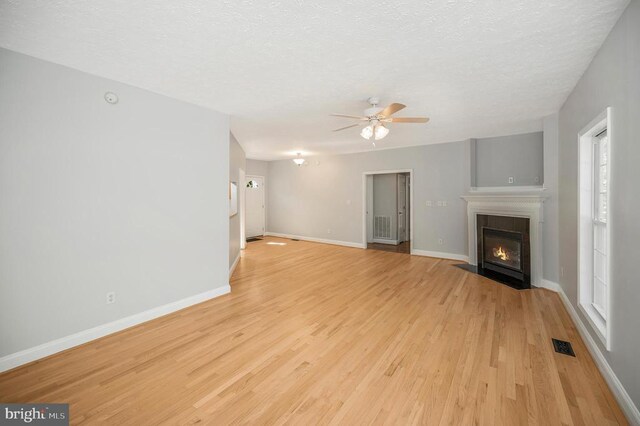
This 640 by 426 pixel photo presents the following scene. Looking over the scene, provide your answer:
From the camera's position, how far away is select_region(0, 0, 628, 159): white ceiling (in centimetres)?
170

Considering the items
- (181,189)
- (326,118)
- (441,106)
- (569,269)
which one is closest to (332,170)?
(326,118)

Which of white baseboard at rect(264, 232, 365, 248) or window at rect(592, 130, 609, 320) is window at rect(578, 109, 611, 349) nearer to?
window at rect(592, 130, 609, 320)

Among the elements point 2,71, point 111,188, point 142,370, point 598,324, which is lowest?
point 142,370

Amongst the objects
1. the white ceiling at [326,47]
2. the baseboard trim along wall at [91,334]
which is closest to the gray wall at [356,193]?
the white ceiling at [326,47]

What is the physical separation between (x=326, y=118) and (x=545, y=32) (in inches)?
103

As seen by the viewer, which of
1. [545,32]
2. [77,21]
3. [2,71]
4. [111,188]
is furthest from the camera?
[111,188]

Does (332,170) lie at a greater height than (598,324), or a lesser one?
greater

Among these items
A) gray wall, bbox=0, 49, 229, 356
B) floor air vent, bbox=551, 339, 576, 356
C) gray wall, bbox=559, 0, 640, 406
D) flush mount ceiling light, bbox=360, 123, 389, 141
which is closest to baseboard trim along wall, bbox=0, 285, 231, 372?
gray wall, bbox=0, 49, 229, 356

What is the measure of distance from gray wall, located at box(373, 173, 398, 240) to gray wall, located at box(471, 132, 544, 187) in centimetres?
257

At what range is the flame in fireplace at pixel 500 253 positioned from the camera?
468 centimetres

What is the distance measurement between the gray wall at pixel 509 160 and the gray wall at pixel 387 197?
101 inches

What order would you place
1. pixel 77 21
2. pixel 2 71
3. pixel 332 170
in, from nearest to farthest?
pixel 77 21
pixel 2 71
pixel 332 170

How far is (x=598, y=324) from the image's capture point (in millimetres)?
2248

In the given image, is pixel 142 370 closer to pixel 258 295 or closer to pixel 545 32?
pixel 258 295
